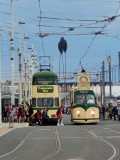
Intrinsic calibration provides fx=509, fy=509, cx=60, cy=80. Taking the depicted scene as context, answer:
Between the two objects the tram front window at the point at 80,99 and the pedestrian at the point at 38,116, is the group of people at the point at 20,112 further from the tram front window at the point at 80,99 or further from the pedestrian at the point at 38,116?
the tram front window at the point at 80,99

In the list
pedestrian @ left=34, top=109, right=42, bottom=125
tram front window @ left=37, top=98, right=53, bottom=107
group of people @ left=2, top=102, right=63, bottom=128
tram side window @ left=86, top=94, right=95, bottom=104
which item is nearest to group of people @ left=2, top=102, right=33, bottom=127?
group of people @ left=2, top=102, right=63, bottom=128

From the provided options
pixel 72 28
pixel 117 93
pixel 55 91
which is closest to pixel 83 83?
pixel 55 91

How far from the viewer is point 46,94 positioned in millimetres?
41125

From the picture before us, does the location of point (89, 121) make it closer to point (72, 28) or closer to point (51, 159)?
point (72, 28)

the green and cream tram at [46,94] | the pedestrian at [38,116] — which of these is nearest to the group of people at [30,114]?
the pedestrian at [38,116]

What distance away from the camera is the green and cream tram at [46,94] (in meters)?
41.1

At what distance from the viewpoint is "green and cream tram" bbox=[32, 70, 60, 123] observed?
4109cm

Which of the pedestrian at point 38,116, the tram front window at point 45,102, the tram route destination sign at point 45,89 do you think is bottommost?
the pedestrian at point 38,116

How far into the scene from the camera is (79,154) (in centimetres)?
1706

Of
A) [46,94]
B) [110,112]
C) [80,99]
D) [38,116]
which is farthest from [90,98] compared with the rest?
[110,112]

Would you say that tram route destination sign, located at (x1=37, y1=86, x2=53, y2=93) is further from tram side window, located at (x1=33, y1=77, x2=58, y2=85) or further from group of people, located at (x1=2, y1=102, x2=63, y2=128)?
group of people, located at (x1=2, y1=102, x2=63, y2=128)

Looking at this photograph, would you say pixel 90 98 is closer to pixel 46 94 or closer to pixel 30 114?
pixel 46 94

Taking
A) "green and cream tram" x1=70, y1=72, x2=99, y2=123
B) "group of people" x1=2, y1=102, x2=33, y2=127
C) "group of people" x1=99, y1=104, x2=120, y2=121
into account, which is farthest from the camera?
"group of people" x1=99, y1=104, x2=120, y2=121

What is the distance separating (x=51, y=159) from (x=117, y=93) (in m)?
97.8
